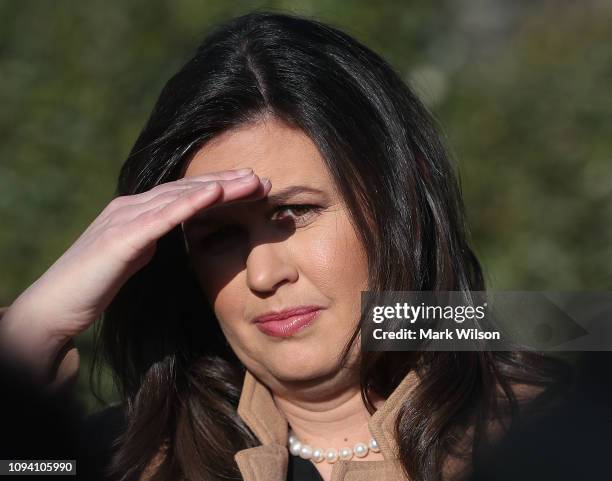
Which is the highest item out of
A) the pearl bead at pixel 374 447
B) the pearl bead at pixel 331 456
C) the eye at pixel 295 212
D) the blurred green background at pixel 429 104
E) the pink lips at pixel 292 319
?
the blurred green background at pixel 429 104

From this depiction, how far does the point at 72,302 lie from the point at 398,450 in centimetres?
85

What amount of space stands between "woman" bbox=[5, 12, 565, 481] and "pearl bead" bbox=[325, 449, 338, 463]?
10mm

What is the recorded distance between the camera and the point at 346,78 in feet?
7.54

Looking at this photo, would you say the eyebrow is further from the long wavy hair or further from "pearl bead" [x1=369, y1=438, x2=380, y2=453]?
"pearl bead" [x1=369, y1=438, x2=380, y2=453]

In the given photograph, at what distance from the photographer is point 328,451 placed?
93.0 inches

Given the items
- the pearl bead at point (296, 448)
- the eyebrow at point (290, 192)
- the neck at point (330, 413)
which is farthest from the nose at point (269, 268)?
the pearl bead at point (296, 448)

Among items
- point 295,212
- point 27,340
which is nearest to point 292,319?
point 295,212

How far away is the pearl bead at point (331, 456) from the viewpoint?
2.35m

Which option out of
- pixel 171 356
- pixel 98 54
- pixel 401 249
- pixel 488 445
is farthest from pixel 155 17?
pixel 488 445

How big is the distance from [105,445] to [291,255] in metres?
0.80

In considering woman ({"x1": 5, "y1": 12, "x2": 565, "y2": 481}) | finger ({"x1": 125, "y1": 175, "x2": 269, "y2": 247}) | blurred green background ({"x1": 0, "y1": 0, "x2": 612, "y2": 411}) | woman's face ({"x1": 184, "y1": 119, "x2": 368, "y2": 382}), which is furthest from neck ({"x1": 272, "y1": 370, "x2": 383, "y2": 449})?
blurred green background ({"x1": 0, "y1": 0, "x2": 612, "y2": 411})

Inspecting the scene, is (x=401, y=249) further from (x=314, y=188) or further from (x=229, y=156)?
(x=229, y=156)

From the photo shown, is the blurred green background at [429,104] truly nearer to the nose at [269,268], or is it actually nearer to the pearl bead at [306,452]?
the pearl bead at [306,452]

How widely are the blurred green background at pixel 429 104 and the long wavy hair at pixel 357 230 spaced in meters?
1.46
